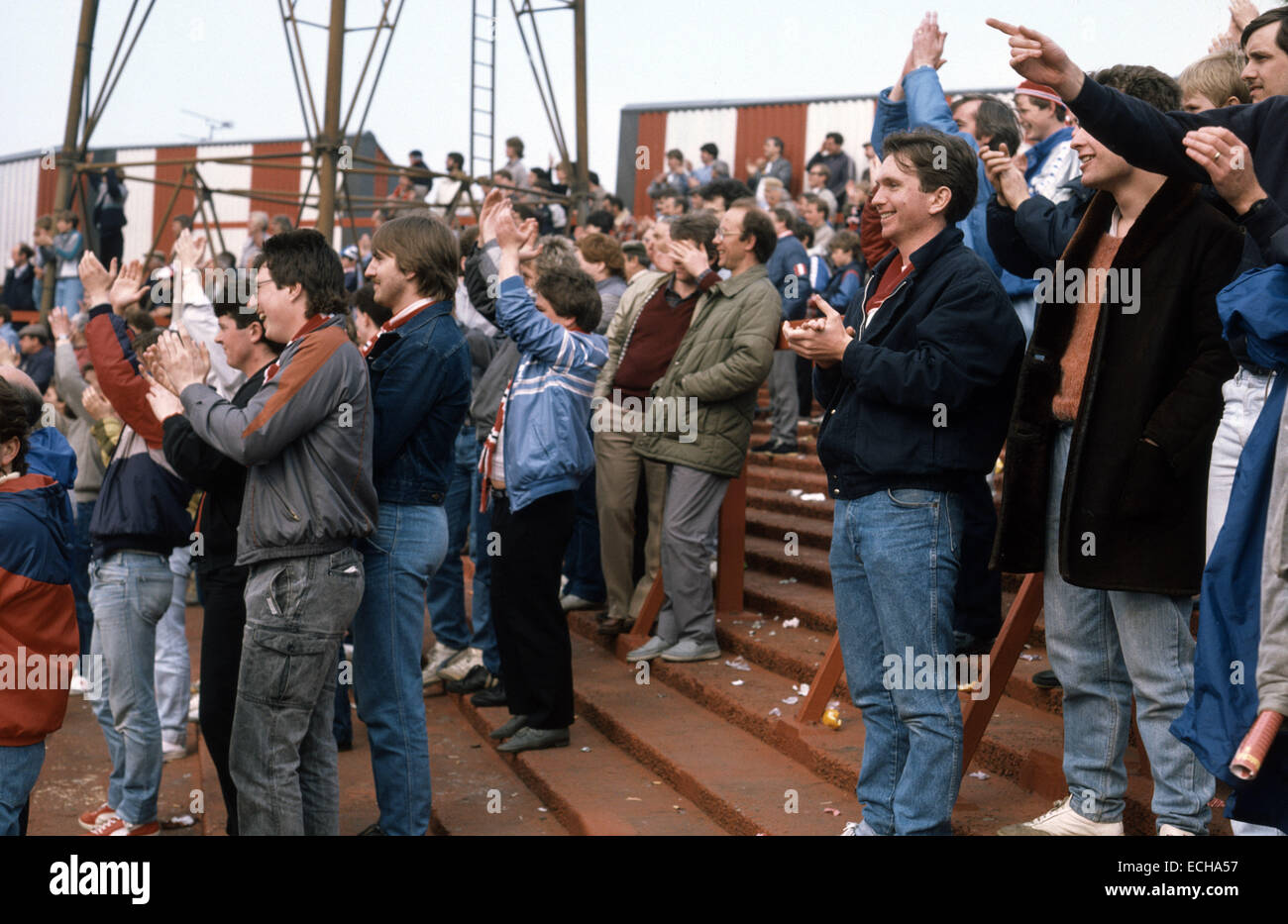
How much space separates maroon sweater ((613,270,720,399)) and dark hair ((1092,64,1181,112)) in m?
3.19

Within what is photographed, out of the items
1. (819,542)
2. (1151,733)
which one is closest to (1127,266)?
(1151,733)

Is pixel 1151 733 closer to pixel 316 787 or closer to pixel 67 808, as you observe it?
pixel 316 787

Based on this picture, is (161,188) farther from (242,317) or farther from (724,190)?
(242,317)

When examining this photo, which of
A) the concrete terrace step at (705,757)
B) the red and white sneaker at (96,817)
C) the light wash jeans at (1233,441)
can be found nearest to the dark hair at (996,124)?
the light wash jeans at (1233,441)

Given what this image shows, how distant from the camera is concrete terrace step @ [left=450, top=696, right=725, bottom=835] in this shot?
15.3ft

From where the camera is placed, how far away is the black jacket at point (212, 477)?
13.3 feet

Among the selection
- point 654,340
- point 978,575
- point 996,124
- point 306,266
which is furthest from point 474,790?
point 996,124

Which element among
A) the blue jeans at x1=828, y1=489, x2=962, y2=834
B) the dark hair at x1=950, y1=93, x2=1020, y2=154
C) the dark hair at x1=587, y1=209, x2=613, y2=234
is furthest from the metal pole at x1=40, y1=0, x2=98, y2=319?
the blue jeans at x1=828, y1=489, x2=962, y2=834

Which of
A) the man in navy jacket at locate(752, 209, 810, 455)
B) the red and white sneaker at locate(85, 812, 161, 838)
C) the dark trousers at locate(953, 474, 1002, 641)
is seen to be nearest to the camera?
the dark trousers at locate(953, 474, 1002, 641)

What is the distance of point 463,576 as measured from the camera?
711 cm

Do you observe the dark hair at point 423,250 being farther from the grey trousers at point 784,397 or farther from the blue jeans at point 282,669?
the grey trousers at point 784,397

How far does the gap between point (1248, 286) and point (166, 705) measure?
542cm

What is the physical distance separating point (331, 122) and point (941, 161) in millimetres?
8331

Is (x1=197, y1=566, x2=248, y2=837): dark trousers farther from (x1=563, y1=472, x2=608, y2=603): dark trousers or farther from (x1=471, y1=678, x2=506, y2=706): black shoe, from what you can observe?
(x1=563, y1=472, x2=608, y2=603): dark trousers
